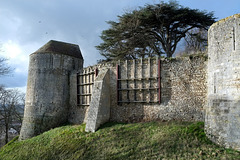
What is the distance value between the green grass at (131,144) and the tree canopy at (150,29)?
8672mm

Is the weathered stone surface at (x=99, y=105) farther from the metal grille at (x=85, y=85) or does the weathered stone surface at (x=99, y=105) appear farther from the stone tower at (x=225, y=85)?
the stone tower at (x=225, y=85)

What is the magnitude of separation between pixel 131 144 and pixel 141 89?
12.1ft

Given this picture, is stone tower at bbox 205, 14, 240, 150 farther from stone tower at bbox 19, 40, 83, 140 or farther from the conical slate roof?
the conical slate roof

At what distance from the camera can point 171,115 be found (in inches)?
436

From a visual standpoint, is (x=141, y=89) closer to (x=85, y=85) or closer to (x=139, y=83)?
(x=139, y=83)

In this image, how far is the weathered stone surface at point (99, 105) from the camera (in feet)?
39.4

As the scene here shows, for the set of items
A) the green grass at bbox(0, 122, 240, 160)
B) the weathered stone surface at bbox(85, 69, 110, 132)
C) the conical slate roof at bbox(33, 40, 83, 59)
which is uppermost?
the conical slate roof at bbox(33, 40, 83, 59)

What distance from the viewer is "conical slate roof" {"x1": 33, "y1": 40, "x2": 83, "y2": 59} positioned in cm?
1669

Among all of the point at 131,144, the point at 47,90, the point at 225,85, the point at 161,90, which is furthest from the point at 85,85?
the point at 225,85

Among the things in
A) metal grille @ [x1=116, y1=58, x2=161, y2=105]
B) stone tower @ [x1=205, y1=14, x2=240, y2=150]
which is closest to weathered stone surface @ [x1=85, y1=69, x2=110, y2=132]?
metal grille @ [x1=116, y1=58, x2=161, y2=105]

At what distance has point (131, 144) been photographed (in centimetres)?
938

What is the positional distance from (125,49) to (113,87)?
6.19 metres

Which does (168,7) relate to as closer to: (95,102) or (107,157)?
(95,102)

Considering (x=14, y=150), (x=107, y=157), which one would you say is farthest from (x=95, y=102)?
(x=14, y=150)
